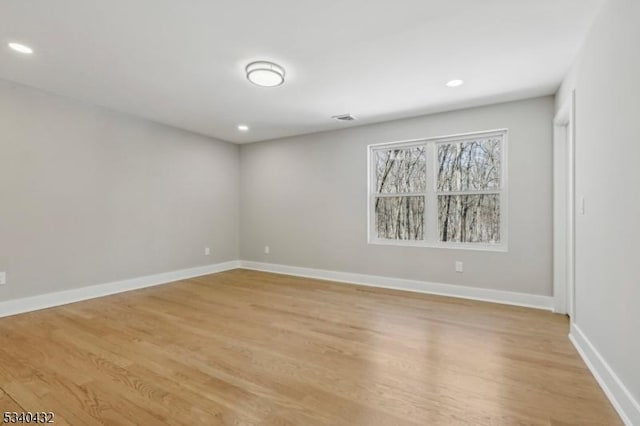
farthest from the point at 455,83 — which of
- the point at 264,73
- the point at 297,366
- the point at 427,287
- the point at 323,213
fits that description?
the point at 297,366

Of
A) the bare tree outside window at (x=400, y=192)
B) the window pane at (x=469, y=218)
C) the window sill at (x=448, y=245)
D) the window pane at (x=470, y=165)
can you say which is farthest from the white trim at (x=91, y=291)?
the window pane at (x=470, y=165)

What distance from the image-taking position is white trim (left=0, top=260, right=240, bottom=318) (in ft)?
10.6

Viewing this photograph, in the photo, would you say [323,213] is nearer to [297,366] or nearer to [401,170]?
[401,170]

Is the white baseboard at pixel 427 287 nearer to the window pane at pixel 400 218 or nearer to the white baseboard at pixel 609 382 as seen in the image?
the window pane at pixel 400 218

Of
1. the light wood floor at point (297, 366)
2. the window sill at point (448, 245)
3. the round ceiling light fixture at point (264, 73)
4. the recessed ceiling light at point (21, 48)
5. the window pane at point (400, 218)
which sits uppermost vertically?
the recessed ceiling light at point (21, 48)

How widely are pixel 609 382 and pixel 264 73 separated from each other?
3390mm

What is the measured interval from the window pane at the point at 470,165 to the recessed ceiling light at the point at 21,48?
447cm

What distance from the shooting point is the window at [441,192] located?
3.85 meters

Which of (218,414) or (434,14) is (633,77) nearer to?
(434,14)

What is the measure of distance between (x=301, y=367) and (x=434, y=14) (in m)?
2.64

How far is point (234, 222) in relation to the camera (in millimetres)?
5949

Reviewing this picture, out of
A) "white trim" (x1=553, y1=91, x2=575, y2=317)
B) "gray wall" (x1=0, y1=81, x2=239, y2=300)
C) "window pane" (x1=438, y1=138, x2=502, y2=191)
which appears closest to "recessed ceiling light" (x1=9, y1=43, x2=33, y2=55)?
"gray wall" (x1=0, y1=81, x2=239, y2=300)

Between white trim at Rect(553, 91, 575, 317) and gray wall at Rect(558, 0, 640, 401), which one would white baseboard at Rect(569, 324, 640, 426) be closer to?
gray wall at Rect(558, 0, 640, 401)

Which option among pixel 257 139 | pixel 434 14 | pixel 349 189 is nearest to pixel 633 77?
pixel 434 14
